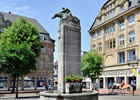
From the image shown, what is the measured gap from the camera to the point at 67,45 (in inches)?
653

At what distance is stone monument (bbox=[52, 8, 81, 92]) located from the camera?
16.3 metres

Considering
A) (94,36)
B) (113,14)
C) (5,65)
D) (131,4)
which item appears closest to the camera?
(5,65)

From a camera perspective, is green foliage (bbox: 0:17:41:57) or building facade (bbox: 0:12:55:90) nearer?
green foliage (bbox: 0:17:41:57)

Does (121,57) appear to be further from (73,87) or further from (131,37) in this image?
(73,87)

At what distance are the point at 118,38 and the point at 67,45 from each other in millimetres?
31270

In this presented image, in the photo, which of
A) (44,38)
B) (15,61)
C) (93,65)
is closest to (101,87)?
(93,65)

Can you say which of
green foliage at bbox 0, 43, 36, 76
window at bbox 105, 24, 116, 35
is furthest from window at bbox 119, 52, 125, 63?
green foliage at bbox 0, 43, 36, 76

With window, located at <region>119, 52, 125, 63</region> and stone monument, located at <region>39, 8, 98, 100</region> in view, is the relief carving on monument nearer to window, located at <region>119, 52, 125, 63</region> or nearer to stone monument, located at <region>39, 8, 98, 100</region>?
stone monument, located at <region>39, 8, 98, 100</region>

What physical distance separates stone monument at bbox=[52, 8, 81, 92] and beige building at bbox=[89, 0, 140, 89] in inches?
946

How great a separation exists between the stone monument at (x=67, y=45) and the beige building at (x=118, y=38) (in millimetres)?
24023

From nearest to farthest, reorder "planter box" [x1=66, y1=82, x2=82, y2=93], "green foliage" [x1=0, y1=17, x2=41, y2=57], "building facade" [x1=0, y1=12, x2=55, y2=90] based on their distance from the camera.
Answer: "planter box" [x1=66, y1=82, x2=82, y2=93] < "green foliage" [x1=0, y1=17, x2=41, y2=57] < "building facade" [x1=0, y1=12, x2=55, y2=90]

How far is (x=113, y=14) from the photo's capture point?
48500 mm

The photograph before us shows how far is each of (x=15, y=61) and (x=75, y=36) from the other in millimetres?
13537

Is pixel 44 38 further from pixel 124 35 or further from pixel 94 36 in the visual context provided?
pixel 124 35
